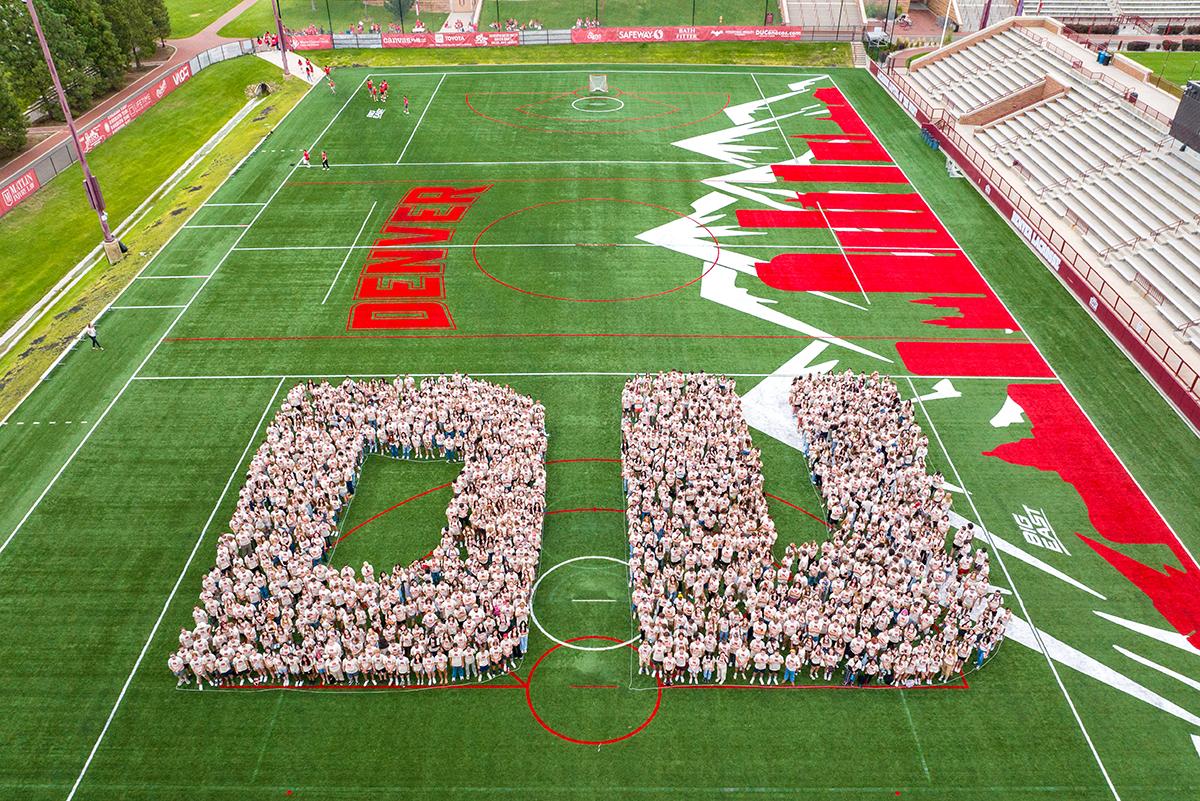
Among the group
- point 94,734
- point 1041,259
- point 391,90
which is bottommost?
point 94,734

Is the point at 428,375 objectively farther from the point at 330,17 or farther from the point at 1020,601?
the point at 330,17

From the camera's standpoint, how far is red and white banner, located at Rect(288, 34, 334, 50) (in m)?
78.3

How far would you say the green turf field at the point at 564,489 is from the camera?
72.0ft

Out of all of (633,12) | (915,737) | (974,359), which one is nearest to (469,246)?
(974,359)

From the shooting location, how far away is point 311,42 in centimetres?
7838

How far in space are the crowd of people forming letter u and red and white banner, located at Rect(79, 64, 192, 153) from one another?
41.3 meters

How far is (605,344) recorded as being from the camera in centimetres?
3866

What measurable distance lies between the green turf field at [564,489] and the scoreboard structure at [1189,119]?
10224 mm

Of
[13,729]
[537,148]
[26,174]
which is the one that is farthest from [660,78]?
[13,729]

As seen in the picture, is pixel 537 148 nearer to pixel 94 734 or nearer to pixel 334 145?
pixel 334 145

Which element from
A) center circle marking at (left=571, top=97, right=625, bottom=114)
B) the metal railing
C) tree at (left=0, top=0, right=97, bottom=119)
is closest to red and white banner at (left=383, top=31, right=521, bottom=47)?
center circle marking at (left=571, top=97, right=625, bottom=114)

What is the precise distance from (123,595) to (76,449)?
357 inches

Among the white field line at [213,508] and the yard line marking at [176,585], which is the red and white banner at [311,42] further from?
the yard line marking at [176,585]

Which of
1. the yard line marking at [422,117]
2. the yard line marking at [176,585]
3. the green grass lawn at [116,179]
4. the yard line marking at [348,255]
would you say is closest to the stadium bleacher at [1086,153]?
the yard line marking at [422,117]
